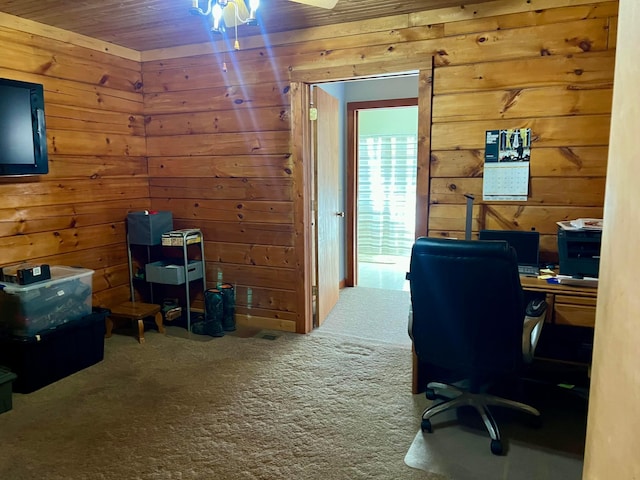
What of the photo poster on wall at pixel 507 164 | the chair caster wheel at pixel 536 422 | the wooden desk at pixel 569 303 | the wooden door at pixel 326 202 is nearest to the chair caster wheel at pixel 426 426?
the chair caster wheel at pixel 536 422

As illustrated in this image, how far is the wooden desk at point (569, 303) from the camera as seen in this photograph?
2318 mm

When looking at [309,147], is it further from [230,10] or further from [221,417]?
[221,417]

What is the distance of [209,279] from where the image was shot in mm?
4109

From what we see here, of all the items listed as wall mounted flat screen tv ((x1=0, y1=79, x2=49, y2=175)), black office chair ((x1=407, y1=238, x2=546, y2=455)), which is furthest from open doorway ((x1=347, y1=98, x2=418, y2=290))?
wall mounted flat screen tv ((x1=0, y1=79, x2=49, y2=175))

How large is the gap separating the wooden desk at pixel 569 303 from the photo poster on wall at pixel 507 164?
0.79 metres

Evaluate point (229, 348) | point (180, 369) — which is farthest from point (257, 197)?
point (180, 369)

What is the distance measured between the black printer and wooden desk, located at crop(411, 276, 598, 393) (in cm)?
16

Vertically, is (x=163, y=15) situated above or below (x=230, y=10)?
above

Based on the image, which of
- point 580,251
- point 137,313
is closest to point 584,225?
point 580,251

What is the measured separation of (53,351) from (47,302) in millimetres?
313

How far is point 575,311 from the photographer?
2344mm

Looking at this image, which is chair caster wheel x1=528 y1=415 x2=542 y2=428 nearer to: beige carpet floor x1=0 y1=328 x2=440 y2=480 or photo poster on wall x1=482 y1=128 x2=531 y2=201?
beige carpet floor x1=0 y1=328 x2=440 y2=480

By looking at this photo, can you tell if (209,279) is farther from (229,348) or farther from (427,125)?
(427,125)

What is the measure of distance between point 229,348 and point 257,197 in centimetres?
122
